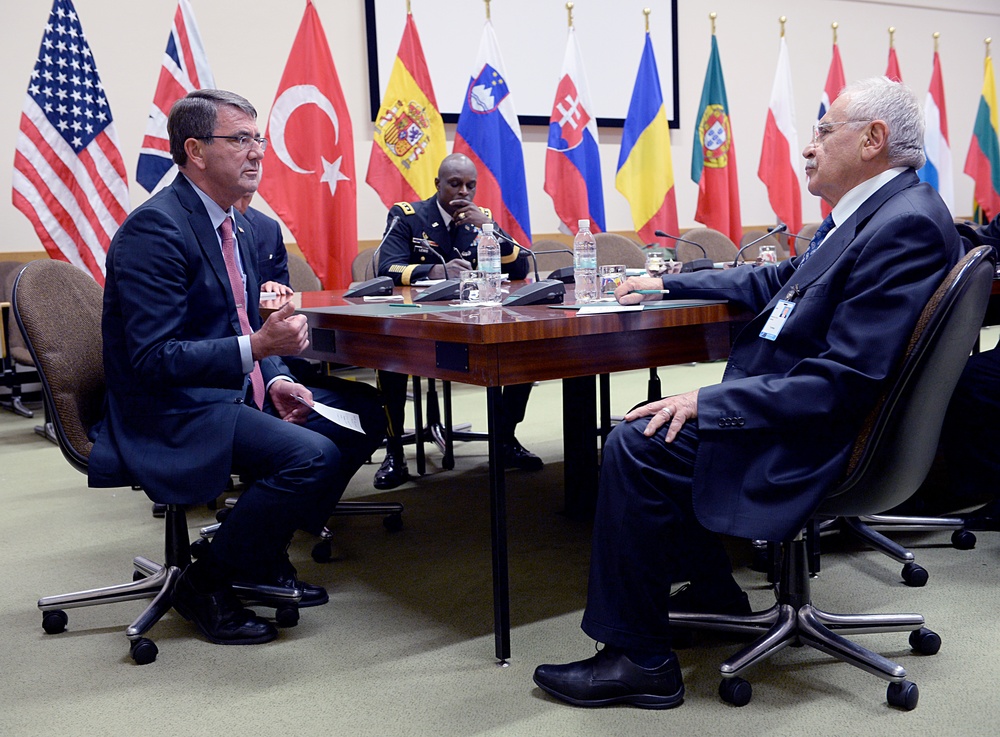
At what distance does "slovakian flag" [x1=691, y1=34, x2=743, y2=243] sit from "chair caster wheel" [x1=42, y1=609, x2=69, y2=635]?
17.5ft

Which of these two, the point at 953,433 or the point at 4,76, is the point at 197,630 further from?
the point at 4,76

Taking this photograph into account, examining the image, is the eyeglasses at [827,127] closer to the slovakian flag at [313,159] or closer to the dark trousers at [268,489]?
the dark trousers at [268,489]

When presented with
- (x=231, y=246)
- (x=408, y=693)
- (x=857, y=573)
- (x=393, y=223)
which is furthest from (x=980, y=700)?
(x=393, y=223)

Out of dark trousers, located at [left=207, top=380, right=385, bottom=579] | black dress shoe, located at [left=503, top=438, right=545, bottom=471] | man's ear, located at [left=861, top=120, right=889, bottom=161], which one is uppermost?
man's ear, located at [left=861, top=120, right=889, bottom=161]

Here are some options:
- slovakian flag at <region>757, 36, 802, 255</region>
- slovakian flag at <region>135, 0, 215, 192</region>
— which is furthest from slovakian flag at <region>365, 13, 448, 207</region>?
slovakian flag at <region>757, 36, 802, 255</region>

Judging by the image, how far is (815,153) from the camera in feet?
6.12

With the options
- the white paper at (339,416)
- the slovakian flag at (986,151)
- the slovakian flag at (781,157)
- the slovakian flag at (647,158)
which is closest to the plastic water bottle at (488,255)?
the white paper at (339,416)

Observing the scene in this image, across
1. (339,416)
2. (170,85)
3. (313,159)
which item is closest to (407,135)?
(313,159)

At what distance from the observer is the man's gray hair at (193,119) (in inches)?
83.0

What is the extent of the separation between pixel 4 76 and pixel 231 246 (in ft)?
12.9

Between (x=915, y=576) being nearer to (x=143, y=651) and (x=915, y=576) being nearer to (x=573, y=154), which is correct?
(x=143, y=651)

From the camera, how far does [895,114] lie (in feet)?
5.72

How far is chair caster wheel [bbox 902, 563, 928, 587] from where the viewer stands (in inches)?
88.0

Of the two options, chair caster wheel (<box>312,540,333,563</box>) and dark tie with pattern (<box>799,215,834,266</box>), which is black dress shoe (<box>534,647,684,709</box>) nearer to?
dark tie with pattern (<box>799,215,834,266</box>)
